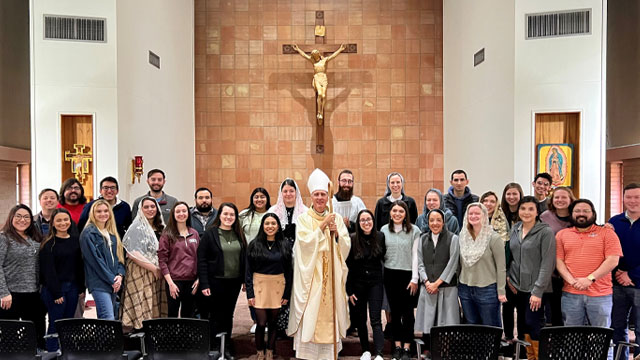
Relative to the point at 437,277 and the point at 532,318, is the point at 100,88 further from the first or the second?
the point at 532,318

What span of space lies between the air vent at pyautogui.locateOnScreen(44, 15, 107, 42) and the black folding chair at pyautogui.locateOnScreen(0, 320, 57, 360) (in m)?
4.27

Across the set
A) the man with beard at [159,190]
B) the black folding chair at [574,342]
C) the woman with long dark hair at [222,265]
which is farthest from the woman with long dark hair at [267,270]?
the black folding chair at [574,342]

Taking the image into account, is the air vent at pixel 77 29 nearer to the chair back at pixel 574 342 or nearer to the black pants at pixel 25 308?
the black pants at pixel 25 308

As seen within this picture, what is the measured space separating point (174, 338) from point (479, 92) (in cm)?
612

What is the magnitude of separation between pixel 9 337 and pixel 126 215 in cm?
194

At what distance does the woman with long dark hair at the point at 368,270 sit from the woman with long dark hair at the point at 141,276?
1612 mm

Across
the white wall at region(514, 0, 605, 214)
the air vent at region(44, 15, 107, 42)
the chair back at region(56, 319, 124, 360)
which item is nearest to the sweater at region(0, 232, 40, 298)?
the chair back at region(56, 319, 124, 360)

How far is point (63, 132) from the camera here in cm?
661

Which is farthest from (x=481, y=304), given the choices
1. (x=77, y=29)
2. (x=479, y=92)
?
(x=77, y=29)

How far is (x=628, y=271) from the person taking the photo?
4164 millimetres

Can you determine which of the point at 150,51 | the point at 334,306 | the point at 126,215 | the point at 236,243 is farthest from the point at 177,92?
the point at 334,306

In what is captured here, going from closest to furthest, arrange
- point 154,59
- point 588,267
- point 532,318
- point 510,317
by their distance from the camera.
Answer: point 588,267 < point 532,318 < point 510,317 < point 154,59

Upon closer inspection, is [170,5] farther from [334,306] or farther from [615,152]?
[615,152]

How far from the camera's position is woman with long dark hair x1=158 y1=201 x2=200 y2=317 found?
443cm
